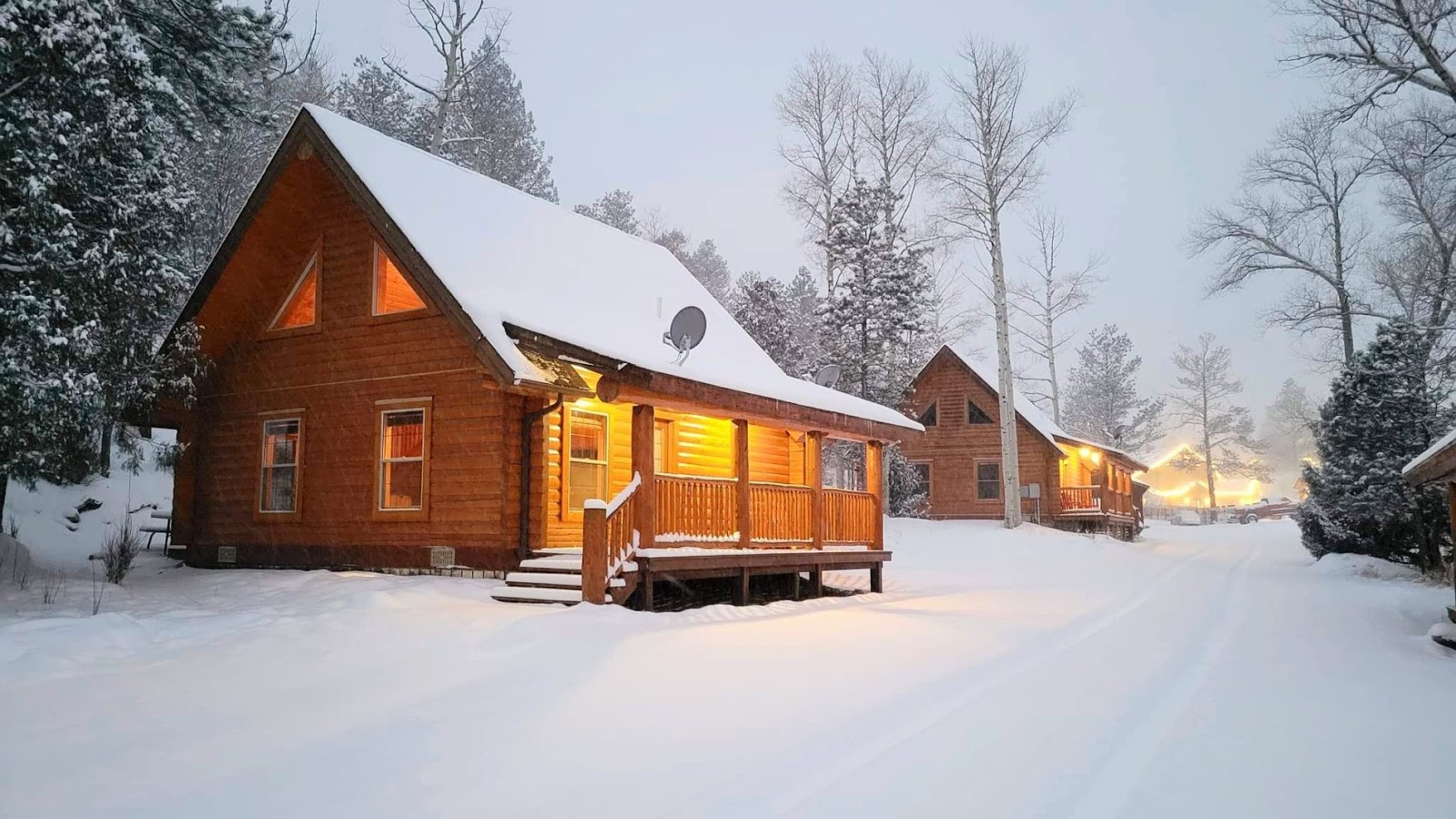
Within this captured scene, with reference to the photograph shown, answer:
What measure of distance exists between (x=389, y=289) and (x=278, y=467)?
138 inches

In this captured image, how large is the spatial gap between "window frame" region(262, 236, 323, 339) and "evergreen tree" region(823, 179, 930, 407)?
1959 centimetres

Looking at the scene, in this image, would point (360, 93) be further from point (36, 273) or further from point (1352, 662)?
point (1352, 662)

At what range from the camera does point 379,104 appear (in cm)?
3628

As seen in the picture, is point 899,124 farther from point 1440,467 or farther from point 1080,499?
point 1440,467

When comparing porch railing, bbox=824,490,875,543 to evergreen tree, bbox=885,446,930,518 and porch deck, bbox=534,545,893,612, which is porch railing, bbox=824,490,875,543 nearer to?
porch deck, bbox=534,545,893,612

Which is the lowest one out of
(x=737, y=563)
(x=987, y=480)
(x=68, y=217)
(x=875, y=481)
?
(x=737, y=563)

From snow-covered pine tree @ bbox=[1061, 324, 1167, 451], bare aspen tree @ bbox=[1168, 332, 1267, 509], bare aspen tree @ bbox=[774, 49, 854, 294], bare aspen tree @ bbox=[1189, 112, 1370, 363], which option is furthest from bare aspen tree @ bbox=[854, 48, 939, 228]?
bare aspen tree @ bbox=[1168, 332, 1267, 509]

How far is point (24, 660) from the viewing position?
24.1 feet

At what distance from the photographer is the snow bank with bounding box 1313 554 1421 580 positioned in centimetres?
1972

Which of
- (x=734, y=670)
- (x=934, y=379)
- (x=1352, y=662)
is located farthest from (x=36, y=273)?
(x=934, y=379)

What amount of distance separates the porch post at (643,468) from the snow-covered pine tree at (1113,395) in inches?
2093

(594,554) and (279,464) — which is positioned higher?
(279,464)

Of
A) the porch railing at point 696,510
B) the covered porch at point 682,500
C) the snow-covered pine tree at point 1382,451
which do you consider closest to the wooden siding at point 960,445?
the snow-covered pine tree at point 1382,451

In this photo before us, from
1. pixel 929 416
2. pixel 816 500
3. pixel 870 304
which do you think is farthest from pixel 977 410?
pixel 816 500
